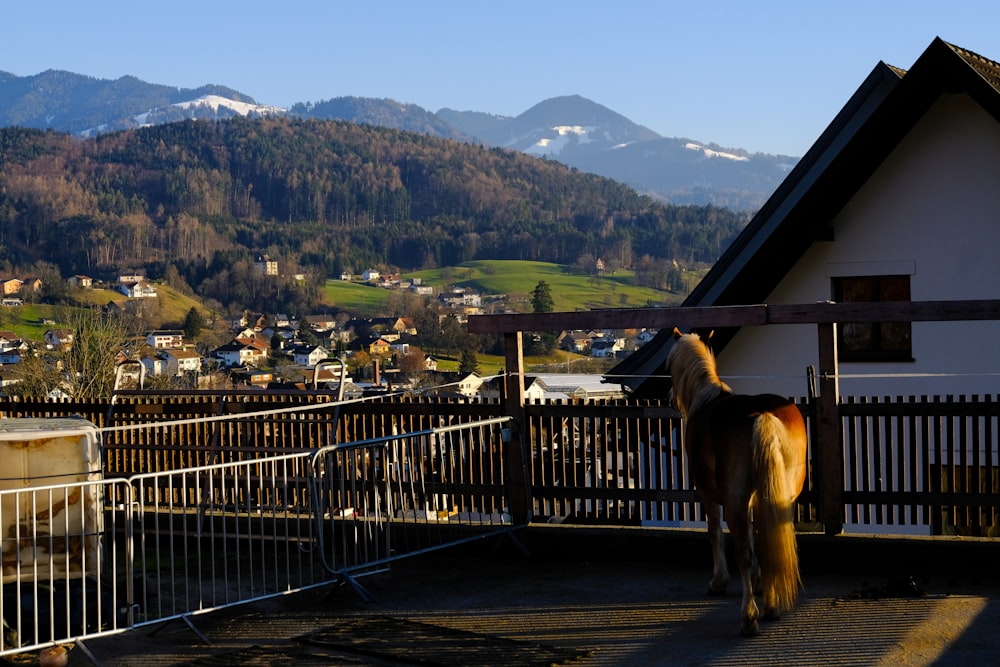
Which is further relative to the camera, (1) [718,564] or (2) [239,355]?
(2) [239,355]

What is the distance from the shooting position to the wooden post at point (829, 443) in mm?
9117

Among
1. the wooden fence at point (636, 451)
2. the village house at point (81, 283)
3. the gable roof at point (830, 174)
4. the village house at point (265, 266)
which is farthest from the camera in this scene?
the village house at point (265, 266)

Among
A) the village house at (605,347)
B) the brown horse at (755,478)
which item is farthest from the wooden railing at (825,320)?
the village house at (605,347)

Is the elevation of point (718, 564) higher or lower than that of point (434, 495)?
lower

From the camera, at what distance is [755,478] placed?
715 cm

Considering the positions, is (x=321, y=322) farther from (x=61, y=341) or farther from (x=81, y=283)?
(x=61, y=341)

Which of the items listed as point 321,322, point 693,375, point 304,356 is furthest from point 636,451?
point 321,322

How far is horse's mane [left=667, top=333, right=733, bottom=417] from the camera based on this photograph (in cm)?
806

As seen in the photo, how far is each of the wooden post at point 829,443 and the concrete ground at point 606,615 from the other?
31 cm

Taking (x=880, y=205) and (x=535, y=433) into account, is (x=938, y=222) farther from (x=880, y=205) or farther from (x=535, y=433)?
(x=535, y=433)

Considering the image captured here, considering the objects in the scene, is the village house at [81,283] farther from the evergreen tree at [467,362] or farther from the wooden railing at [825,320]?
the wooden railing at [825,320]

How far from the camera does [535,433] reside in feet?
33.9

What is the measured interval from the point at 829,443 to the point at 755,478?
7.33ft

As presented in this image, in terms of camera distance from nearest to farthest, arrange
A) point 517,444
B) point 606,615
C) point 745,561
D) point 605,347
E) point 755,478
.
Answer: point 755,478 < point 745,561 < point 606,615 < point 517,444 < point 605,347
